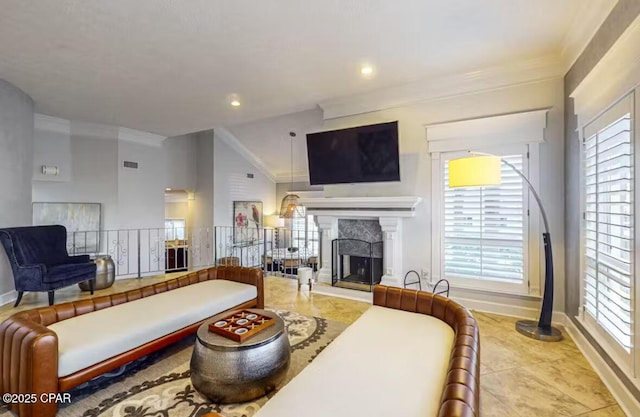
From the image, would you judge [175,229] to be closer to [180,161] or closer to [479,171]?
[180,161]

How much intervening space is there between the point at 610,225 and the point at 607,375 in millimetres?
1066

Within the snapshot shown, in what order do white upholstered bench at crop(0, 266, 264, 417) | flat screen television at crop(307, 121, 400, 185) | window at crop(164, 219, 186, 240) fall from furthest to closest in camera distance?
window at crop(164, 219, 186, 240) → flat screen television at crop(307, 121, 400, 185) → white upholstered bench at crop(0, 266, 264, 417)

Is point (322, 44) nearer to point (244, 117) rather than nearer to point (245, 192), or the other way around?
point (244, 117)

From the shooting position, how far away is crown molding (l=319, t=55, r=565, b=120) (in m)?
3.23

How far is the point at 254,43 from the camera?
9.61ft

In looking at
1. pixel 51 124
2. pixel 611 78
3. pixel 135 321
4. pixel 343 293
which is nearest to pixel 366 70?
pixel 611 78

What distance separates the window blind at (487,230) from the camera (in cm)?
337

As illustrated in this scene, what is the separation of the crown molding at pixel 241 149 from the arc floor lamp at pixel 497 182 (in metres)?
5.86

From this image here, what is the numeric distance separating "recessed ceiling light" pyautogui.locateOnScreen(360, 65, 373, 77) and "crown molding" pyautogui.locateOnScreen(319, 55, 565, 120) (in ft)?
1.84

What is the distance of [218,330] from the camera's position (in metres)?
1.98

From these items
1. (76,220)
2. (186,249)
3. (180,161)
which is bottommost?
(186,249)

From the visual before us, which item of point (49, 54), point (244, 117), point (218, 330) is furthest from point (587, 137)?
point (49, 54)

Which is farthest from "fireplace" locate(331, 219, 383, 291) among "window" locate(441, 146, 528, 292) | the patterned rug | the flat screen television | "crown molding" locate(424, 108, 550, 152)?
the patterned rug

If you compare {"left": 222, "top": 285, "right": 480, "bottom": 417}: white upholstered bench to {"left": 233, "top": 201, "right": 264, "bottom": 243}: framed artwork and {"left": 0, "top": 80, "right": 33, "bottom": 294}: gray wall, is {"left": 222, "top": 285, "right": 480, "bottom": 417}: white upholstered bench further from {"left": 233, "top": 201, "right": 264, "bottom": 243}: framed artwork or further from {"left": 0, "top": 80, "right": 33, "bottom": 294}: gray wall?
{"left": 233, "top": 201, "right": 264, "bottom": 243}: framed artwork
